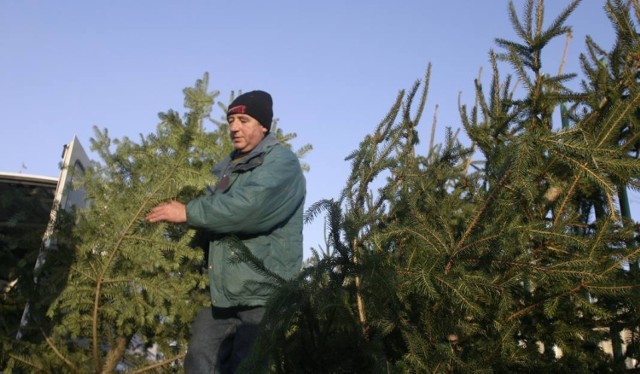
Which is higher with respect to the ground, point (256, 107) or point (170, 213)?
point (256, 107)

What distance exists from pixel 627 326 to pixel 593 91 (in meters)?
1.23

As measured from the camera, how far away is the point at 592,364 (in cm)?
300

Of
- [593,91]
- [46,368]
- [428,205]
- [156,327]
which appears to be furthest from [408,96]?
[46,368]

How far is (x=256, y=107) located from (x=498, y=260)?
185cm

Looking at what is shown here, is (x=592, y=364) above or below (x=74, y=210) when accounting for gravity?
below

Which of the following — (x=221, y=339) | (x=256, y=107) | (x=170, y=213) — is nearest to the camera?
(x=170, y=213)

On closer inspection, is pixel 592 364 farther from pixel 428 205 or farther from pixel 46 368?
pixel 46 368

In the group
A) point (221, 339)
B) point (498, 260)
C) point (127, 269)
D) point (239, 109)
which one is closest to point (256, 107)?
point (239, 109)

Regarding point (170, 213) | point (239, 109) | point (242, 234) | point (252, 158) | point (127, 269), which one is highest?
point (239, 109)

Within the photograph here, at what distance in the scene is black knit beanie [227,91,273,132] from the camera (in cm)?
374

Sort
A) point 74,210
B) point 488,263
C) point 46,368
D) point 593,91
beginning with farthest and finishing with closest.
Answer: point 74,210, point 46,368, point 593,91, point 488,263

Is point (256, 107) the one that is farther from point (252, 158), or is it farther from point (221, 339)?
point (221, 339)

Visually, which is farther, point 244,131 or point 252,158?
point 244,131

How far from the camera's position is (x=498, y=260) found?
248 centimetres
